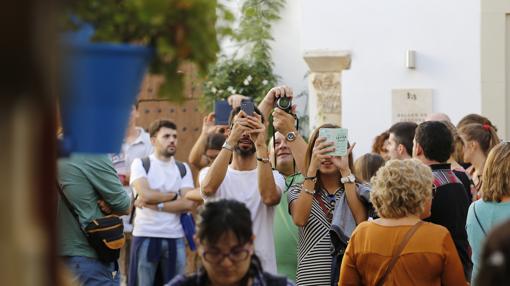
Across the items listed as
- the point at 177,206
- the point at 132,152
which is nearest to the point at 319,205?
the point at 177,206

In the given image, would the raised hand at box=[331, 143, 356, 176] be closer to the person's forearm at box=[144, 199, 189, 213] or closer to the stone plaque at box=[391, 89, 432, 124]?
the person's forearm at box=[144, 199, 189, 213]

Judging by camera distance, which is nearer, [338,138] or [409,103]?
[338,138]

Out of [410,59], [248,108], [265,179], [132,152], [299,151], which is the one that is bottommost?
[132,152]

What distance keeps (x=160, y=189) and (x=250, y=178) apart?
8.97ft

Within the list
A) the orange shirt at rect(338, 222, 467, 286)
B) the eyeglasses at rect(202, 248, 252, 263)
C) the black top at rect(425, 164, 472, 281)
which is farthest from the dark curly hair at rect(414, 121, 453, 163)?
the eyeglasses at rect(202, 248, 252, 263)

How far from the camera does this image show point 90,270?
20.7 feet

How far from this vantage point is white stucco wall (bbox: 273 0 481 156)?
12922mm

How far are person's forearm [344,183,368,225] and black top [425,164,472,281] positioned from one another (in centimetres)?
A: 39

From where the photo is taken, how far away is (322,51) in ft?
41.1

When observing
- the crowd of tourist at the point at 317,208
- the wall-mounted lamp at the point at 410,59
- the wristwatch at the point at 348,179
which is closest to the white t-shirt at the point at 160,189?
the crowd of tourist at the point at 317,208

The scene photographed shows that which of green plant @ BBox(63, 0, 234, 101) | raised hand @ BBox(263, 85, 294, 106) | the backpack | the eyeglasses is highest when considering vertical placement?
green plant @ BBox(63, 0, 234, 101)

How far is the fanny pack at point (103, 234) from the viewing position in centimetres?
624

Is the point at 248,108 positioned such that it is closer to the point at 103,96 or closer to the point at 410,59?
the point at 103,96

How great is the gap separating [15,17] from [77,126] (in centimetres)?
75
